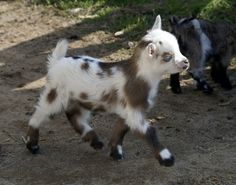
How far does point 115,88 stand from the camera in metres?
5.25

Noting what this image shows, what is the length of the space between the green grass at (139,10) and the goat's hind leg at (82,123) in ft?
12.2

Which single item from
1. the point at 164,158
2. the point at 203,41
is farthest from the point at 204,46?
the point at 164,158

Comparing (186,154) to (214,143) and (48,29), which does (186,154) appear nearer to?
(214,143)

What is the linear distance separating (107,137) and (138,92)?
1.19 metres

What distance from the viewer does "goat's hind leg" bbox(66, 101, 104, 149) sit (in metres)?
5.66

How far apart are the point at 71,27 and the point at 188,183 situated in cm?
543

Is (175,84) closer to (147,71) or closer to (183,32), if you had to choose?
(183,32)

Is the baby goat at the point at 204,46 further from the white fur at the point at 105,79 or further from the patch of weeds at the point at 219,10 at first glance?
the white fur at the point at 105,79

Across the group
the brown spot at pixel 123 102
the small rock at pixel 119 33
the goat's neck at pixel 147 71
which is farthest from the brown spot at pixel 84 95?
the small rock at pixel 119 33

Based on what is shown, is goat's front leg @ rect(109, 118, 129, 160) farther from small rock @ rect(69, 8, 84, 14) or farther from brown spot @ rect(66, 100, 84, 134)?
small rock @ rect(69, 8, 84, 14)

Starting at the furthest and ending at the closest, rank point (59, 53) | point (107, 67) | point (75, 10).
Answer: point (75, 10)
point (59, 53)
point (107, 67)

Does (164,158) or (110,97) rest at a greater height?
(110,97)

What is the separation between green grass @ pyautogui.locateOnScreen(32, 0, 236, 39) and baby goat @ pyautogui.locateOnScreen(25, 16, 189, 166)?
386cm

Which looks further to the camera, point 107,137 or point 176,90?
point 176,90
